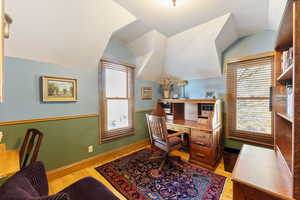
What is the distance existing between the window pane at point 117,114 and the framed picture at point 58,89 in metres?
0.73

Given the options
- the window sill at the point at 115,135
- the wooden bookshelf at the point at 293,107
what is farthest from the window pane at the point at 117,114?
the wooden bookshelf at the point at 293,107

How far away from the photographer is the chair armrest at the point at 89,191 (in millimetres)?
1054

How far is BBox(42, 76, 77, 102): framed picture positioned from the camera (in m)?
1.87

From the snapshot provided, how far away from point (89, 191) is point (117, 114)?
1807mm

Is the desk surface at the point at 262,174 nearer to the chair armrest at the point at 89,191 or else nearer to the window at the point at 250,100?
the chair armrest at the point at 89,191

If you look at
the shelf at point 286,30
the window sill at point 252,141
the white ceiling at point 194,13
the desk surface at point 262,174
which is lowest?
the window sill at point 252,141

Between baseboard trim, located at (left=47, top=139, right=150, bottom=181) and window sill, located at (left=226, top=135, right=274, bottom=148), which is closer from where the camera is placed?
baseboard trim, located at (left=47, top=139, right=150, bottom=181)

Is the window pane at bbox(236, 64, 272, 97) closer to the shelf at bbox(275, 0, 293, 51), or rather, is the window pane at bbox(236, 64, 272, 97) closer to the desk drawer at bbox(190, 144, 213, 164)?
the shelf at bbox(275, 0, 293, 51)

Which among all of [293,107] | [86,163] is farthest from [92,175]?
[293,107]

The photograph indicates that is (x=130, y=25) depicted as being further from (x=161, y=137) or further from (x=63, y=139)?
(x=63, y=139)

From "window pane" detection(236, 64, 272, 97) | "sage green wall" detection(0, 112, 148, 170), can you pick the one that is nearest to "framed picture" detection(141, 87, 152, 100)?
"sage green wall" detection(0, 112, 148, 170)

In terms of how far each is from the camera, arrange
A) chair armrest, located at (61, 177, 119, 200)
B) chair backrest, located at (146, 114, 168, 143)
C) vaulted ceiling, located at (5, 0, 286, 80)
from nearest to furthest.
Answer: chair armrest, located at (61, 177, 119, 200)
vaulted ceiling, located at (5, 0, 286, 80)
chair backrest, located at (146, 114, 168, 143)

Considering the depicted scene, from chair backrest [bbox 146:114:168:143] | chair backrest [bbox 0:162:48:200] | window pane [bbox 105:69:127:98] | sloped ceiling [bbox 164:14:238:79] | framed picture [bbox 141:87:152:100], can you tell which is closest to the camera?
chair backrest [bbox 0:162:48:200]

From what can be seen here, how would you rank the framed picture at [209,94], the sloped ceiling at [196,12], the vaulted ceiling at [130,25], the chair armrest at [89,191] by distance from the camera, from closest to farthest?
the chair armrest at [89,191] → the vaulted ceiling at [130,25] → the sloped ceiling at [196,12] → the framed picture at [209,94]
